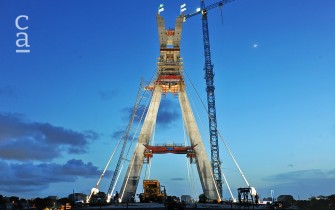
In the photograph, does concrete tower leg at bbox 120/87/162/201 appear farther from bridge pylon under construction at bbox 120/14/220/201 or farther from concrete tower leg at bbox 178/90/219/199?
concrete tower leg at bbox 178/90/219/199

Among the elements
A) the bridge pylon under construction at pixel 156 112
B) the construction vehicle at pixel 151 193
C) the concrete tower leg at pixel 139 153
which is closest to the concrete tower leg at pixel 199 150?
the bridge pylon under construction at pixel 156 112

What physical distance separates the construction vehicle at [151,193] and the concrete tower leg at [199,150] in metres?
7.80

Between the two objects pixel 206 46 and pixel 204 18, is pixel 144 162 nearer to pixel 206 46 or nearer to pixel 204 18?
pixel 206 46

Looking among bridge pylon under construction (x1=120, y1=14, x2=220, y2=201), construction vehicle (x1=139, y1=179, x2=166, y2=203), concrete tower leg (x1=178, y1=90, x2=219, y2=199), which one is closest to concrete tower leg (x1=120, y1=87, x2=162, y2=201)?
bridge pylon under construction (x1=120, y1=14, x2=220, y2=201)

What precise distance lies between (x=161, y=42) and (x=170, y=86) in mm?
9027

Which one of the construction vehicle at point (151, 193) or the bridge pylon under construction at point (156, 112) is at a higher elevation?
the bridge pylon under construction at point (156, 112)

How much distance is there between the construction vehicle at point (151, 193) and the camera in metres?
62.8

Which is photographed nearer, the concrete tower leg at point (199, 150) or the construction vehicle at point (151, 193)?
the construction vehicle at point (151, 193)

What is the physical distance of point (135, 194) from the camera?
6775 centimetres

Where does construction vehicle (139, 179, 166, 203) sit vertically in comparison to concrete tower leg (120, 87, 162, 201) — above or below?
below

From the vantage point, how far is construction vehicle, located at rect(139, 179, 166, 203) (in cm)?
6281

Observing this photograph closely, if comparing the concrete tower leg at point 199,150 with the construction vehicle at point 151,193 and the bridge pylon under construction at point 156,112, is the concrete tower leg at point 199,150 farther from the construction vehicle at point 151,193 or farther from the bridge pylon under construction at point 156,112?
the construction vehicle at point 151,193

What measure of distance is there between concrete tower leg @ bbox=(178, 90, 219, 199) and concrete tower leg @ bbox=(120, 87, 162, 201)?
5.25m

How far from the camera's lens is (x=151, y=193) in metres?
64.9
